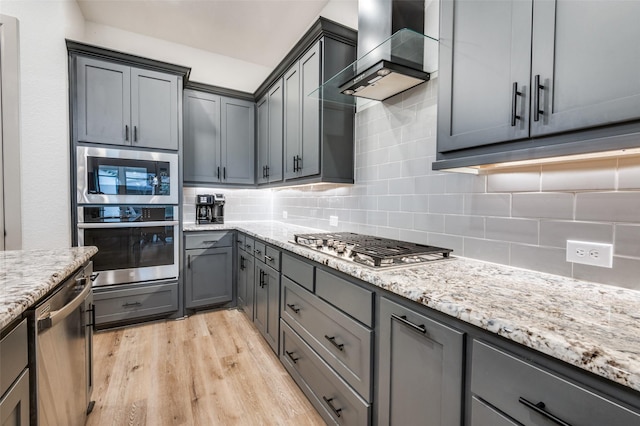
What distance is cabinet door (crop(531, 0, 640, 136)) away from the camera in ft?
2.53

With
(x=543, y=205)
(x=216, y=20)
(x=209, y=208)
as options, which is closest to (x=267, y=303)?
(x=209, y=208)

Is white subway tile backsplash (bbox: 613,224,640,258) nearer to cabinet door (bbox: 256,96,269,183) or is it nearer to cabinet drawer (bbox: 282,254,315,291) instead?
cabinet drawer (bbox: 282,254,315,291)

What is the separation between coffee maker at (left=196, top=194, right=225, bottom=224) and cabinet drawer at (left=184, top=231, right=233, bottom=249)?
401mm

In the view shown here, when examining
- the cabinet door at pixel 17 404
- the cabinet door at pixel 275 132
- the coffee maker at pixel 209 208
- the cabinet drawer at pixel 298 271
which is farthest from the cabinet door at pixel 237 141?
the cabinet door at pixel 17 404

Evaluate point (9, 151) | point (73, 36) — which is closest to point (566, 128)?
point (9, 151)

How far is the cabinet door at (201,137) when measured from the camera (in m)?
3.33

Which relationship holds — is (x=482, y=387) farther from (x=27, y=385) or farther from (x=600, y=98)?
(x=27, y=385)

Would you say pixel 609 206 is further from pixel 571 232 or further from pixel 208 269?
pixel 208 269

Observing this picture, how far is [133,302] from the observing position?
2.78m

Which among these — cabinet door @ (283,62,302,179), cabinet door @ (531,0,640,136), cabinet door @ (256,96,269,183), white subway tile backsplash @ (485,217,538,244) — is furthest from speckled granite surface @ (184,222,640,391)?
cabinet door @ (256,96,269,183)

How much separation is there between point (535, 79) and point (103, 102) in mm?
3176

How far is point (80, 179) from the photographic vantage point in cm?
252

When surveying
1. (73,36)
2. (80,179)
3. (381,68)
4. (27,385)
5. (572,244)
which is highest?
(73,36)

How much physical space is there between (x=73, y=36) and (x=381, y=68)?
110 inches
